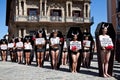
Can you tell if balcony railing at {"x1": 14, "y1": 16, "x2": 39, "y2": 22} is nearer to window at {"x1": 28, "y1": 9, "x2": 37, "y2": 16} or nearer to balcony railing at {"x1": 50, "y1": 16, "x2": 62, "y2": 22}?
window at {"x1": 28, "y1": 9, "x2": 37, "y2": 16}

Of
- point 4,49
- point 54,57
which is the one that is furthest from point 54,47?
point 4,49

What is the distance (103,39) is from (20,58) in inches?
437

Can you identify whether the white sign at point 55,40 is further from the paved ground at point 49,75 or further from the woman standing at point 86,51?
the paved ground at point 49,75

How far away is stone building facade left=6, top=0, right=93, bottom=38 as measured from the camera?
2093 inches

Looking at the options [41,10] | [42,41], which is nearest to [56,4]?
[41,10]

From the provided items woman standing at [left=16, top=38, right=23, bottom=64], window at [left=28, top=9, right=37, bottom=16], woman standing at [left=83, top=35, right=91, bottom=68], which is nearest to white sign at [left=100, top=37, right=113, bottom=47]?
woman standing at [left=83, top=35, right=91, bottom=68]

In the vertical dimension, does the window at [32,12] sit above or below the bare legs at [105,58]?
above

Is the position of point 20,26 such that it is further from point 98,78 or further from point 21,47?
point 98,78

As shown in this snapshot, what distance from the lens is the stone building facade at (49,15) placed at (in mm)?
53156

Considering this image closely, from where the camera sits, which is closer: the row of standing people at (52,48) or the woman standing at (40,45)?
the row of standing people at (52,48)

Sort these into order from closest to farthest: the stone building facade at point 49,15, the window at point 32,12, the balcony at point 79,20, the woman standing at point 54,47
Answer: the woman standing at point 54,47
the stone building facade at point 49,15
the window at point 32,12
the balcony at point 79,20

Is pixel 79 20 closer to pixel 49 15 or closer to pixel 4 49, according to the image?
pixel 49 15

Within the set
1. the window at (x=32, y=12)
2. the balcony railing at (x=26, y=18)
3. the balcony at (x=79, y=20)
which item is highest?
the window at (x=32, y=12)

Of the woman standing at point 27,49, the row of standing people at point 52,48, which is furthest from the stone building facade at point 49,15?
the woman standing at point 27,49
